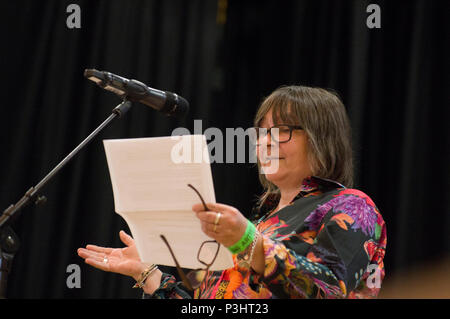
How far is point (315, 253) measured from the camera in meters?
1.16

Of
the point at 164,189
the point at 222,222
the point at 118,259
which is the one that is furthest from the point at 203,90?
the point at 222,222

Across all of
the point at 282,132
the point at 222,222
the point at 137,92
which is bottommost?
the point at 222,222

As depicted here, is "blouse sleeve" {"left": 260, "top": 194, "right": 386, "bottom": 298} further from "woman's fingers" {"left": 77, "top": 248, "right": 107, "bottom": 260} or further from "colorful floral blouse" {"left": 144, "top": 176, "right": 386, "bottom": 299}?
"woman's fingers" {"left": 77, "top": 248, "right": 107, "bottom": 260}

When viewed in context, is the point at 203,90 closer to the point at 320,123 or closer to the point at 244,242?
the point at 320,123

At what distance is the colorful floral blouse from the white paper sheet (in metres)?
0.12

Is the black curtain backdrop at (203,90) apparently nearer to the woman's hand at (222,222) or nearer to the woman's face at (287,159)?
the woman's face at (287,159)

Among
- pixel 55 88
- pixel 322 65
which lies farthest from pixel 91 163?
pixel 322 65

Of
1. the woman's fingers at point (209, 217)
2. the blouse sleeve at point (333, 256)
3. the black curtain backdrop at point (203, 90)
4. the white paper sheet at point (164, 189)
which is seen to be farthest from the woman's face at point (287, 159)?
the black curtain backdrop at point (203, 90)

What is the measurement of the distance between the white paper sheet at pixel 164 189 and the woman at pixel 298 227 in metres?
0.06

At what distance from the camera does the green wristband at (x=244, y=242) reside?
3.40 ft

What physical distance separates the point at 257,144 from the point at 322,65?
3.39 feet

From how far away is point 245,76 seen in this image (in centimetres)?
276

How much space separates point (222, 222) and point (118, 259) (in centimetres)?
55
